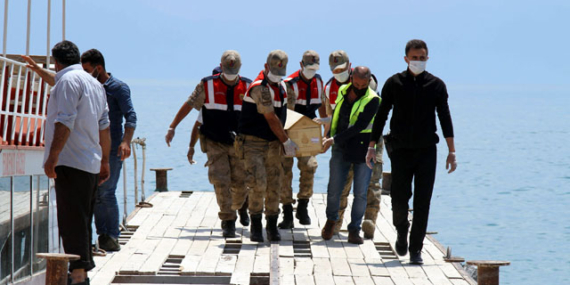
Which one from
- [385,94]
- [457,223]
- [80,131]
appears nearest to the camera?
[80,131]

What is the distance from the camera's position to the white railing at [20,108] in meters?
8.41

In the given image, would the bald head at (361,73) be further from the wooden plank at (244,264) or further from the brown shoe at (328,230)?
the wooden plank at (244,264)

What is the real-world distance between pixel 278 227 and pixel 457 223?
90.9 feet

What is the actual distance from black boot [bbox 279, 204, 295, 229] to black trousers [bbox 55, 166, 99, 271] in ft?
13.6

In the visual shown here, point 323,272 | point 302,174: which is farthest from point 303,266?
point 302,174

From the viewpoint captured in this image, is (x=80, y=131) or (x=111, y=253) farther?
(x=111, y=253)

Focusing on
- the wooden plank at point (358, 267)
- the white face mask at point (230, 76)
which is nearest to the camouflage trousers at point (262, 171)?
the white face mask at point (230, 76)

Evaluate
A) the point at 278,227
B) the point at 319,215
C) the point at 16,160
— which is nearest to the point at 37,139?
the point at 16,160

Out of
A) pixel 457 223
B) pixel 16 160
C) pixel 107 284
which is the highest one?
pixel 16 160

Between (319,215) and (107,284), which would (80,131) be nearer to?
(107,284)

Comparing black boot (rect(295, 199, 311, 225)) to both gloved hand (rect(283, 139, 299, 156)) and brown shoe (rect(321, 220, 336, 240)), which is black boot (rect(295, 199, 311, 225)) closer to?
brown shoe (rect(321, 220, 336, 240))

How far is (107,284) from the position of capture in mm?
A: 8320

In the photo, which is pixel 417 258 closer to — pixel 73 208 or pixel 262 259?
pixel 262 259

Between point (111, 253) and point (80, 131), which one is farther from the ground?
point (80, 131)
